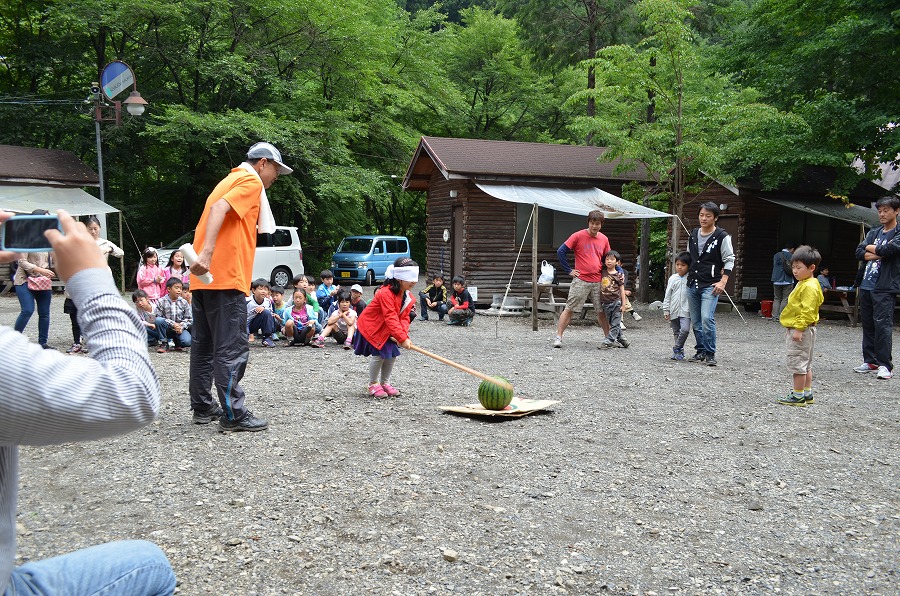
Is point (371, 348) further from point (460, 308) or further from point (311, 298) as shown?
point (460, 308)

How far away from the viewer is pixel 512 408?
626 cm

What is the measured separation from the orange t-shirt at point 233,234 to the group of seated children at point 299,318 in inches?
214

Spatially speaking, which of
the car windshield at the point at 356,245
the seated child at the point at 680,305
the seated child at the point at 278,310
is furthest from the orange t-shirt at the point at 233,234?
the car windshield at the point at 356,245

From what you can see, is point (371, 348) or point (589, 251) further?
point (589, 251)

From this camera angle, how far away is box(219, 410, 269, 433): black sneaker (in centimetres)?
545

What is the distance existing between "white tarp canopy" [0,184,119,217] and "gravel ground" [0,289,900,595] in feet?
44.2

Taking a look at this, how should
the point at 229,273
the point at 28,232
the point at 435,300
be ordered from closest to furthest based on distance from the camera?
the point at 28,232, the point at 229,273, the point at 435,300

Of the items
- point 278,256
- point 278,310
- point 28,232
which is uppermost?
point 28,232

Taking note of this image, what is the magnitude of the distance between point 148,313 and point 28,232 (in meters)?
9.02

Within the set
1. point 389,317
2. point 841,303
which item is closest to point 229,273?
point 389,317

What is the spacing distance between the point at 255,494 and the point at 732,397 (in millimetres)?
4962

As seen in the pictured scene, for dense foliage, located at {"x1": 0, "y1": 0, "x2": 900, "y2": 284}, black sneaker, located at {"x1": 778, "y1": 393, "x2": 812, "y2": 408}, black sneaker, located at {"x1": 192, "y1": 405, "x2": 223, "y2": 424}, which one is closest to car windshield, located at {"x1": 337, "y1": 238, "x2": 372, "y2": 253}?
dense foliage, located at {"x1": 0, "y1": 0, "x2": 900, "y2": 284}

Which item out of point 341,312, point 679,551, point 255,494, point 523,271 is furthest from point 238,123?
point 679,551

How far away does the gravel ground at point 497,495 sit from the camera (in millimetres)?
3275
